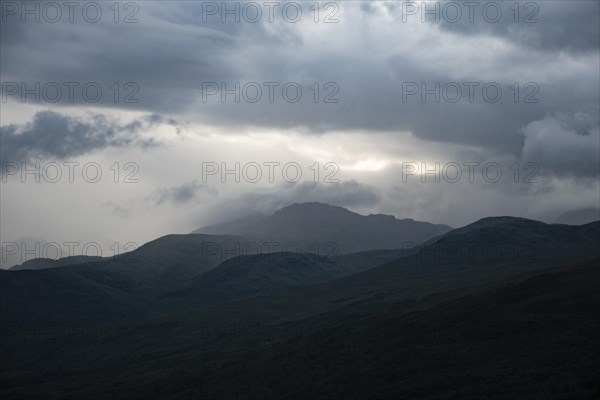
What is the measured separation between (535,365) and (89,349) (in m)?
110

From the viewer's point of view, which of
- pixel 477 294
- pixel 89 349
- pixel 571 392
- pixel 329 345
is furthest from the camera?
pixel 89 349

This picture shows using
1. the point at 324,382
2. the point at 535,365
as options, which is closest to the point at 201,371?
the point at 324,382

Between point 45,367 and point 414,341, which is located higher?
point 414,341

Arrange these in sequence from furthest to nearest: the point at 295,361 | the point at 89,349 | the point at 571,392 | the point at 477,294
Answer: the point at 89,349 < the point at 477,294 < the point at 295,361 < the point at 571,392

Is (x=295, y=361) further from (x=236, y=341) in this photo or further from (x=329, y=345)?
(x=236, y=341)

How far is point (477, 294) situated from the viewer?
113312 millimetres

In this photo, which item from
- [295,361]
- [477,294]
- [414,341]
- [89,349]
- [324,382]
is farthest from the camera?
[89,349]

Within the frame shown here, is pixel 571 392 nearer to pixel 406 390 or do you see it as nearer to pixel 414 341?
pixel 406 390

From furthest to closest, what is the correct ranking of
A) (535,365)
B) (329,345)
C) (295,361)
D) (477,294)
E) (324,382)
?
1. (477,294)
2. (329,345)
3. (295,361)
4. (324,382)
5. (535,365)

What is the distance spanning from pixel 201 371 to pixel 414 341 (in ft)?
101

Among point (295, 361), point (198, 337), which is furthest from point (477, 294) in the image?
point (198, 337)

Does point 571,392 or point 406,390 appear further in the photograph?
point 406,390

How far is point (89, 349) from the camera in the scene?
15188 cm

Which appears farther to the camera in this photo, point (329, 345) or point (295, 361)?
point (329, 345)
